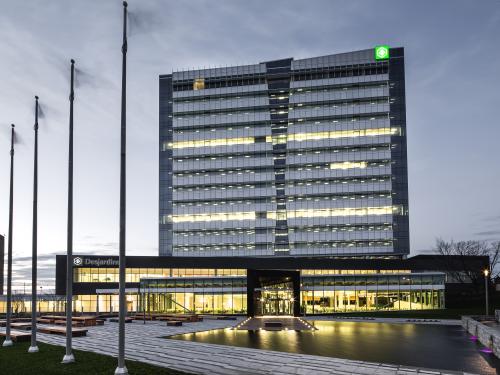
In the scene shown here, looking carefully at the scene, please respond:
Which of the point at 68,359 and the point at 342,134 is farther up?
the point at 342,134

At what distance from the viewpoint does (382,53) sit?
408 feet

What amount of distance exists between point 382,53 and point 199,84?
138ft

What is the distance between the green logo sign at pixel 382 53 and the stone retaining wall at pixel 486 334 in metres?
87.3

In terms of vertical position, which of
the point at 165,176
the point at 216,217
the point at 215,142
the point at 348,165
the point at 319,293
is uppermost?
the point at 215,142

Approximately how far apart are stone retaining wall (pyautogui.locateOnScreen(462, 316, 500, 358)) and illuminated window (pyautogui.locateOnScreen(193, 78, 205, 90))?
312ft

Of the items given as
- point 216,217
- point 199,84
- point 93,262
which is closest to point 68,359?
point 93,262

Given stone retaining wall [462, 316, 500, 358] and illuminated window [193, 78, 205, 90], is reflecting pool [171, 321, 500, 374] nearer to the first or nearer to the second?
stone retaining wall [462, 316, 500, 358]

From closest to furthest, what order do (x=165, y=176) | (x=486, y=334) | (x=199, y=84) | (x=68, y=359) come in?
(x=68, y=359)
(x=486, y=334)
(x=165, y=176)
(x=199, y=84)

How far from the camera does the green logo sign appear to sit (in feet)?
407

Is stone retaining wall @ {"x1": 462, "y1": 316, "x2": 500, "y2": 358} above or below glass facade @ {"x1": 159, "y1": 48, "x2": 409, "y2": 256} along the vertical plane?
below

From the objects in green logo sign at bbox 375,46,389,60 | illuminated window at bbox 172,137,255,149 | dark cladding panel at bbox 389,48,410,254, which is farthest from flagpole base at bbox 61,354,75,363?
green logo sign at bbox 375,46,389,60

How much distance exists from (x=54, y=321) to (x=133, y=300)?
1373 inches

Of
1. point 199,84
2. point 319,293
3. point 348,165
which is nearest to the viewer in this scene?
point 319,293

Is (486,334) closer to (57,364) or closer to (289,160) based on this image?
(57,364)
